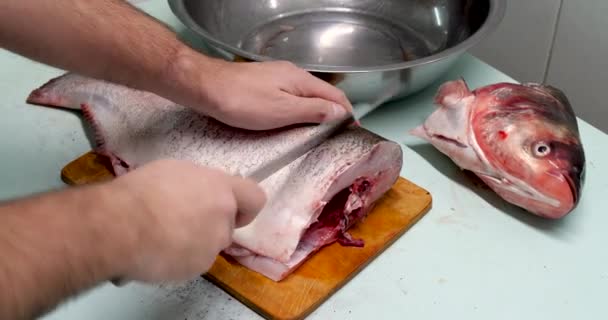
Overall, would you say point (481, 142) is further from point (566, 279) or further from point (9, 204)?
point (9, 204)

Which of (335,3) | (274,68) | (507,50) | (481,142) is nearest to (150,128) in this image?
(274,68)

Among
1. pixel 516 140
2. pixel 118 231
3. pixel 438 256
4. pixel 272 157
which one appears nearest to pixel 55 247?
pixel 118 231

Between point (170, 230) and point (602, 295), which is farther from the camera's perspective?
point (602, 295)

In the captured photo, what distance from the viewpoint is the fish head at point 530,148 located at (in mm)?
925

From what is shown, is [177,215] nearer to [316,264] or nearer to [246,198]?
[246,198]

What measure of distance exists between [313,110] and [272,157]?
86mm

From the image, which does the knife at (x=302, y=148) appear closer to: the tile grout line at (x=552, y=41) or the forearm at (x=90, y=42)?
the forearm at (x=90, y=42)

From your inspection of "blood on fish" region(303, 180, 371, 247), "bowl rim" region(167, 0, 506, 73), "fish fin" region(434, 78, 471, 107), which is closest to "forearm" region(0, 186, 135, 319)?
"blood on fish" region(303, 180, 371, 247)

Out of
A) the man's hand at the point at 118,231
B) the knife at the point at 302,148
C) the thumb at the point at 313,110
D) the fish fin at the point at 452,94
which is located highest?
the man's hand at the point at 118,231

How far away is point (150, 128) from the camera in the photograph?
972mm

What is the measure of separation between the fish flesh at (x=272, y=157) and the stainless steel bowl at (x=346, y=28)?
6.4 inches

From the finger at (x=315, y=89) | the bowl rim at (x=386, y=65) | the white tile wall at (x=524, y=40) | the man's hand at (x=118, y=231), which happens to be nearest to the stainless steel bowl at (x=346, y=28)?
the bowl rim at (x=386, y=65)

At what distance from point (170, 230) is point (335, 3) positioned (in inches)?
33.5

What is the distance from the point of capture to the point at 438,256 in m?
0.92
